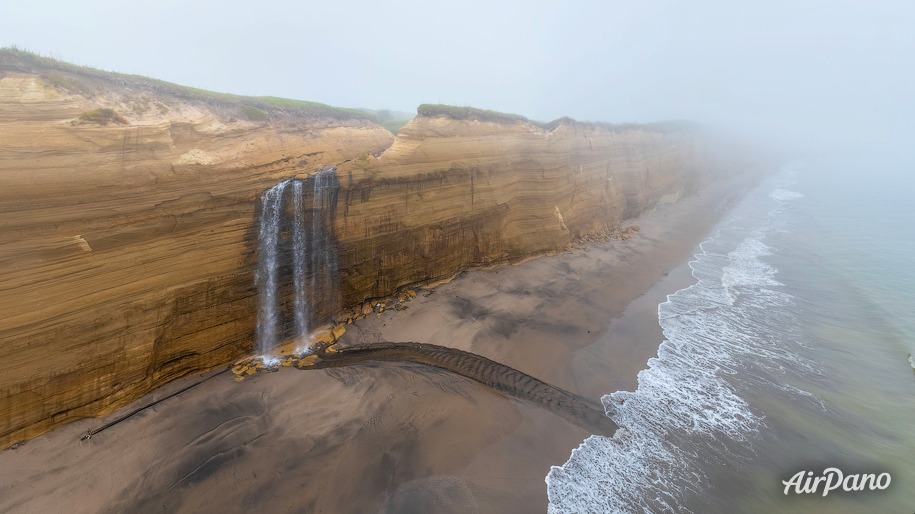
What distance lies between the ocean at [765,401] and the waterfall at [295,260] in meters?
8.87

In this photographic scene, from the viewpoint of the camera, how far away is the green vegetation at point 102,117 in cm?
845

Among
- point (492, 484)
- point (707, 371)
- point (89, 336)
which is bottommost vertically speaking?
point (492, 484)

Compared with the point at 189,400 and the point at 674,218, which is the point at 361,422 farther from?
the point at 674,218

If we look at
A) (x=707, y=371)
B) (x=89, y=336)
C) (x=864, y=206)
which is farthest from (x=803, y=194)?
(x=89, y=336)

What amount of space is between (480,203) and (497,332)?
6.18 meters

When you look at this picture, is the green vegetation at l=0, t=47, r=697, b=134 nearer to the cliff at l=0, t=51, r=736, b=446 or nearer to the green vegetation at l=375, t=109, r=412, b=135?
the cliff at l=0, t=51, r=736, b=446

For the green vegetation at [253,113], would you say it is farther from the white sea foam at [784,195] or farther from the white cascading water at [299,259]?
the white sea foam at [784,195]

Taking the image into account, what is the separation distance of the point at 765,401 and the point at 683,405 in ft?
8.08

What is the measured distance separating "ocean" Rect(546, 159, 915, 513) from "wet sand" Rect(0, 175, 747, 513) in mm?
973

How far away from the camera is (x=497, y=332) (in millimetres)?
12117

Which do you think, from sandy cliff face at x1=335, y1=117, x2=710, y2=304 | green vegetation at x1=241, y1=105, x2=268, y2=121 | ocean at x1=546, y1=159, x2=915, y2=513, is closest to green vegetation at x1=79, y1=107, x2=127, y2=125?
green vegetation at x1=241, y1=105, x2=268, y2=121

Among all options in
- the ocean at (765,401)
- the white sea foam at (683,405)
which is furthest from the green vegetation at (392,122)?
the ocean at (765,401)

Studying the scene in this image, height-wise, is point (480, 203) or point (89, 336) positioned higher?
point (480, 203)

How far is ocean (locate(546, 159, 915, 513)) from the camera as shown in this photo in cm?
730
